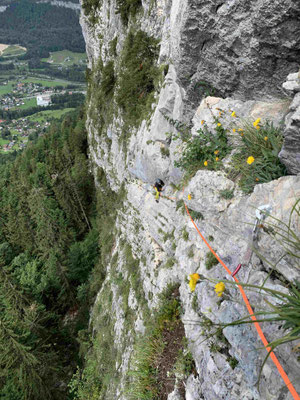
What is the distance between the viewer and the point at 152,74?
11594 millimetres

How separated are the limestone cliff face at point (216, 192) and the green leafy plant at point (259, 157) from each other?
0.29 meters

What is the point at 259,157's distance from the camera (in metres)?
4.41

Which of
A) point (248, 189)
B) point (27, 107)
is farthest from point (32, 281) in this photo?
point (27, 107)

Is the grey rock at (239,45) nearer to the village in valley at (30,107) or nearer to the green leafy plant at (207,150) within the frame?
the green leafy plant at (207,150)

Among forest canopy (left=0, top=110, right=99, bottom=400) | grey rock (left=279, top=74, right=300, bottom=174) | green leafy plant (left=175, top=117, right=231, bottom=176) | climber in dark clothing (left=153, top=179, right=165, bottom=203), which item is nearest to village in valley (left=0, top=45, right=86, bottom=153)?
forest canopy (left=0, top=110, right=99, bottom=400)

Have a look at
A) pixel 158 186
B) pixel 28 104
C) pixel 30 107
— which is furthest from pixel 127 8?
pixel 28 104

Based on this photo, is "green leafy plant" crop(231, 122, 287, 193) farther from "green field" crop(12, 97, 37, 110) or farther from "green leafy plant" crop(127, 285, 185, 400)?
"green field" crop(12, 97, 37, 110)

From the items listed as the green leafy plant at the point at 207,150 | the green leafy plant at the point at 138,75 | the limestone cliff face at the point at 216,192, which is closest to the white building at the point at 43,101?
the green leafy plant at the point at 138,75

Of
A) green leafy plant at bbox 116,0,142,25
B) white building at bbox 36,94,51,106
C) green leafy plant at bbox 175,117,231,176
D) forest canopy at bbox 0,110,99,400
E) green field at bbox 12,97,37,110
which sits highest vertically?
green leafy plant at bbox 116,0,142,25

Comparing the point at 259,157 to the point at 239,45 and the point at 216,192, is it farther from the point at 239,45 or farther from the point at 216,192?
the point at 239,45

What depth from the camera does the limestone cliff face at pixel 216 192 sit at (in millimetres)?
3309

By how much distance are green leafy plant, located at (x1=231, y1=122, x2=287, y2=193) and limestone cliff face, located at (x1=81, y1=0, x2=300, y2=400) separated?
286mm

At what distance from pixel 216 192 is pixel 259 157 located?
1082 mm

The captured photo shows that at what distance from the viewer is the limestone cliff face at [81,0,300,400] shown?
3.31 m
